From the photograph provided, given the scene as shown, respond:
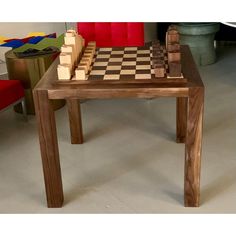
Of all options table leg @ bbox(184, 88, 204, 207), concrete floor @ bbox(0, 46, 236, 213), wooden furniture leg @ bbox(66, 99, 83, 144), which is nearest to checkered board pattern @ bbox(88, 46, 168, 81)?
table leg @ bbox(184, 88, 204, 207)

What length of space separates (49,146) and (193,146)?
53cm

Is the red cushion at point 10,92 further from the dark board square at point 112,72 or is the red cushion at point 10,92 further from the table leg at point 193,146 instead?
the table leg at point 193,146

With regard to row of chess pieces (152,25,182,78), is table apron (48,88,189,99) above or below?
below

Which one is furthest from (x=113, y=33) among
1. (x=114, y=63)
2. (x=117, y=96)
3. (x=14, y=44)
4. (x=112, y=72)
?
(x=117, y=96)

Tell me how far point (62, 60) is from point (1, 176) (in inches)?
27.0

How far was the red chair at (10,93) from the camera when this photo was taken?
200cm

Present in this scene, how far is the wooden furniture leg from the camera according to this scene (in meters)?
1.80

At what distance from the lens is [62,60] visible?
1313 millimetres

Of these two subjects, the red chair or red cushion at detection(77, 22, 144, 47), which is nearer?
the red chair

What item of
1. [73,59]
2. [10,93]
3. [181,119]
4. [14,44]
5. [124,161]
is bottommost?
[124,161]

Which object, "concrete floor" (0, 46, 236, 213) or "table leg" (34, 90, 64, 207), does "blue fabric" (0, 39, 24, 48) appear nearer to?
"concrete floor" (0, 46, 236, 213)

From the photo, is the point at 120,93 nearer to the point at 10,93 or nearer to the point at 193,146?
the point at 193,146

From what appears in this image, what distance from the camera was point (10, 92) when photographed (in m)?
2.04

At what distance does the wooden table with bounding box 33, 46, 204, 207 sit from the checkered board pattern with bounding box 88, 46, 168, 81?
7 cm
